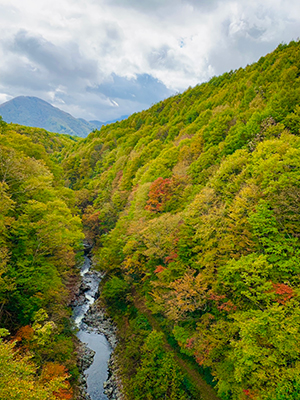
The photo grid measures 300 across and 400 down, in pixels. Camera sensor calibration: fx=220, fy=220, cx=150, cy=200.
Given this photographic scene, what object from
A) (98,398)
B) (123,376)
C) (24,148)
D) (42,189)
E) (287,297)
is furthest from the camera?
(24,148)

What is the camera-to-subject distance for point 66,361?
21.8 metres

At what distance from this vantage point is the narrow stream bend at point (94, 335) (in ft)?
79.0

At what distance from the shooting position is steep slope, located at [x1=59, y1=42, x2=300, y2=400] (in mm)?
15234

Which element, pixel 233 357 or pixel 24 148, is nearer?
pixel 233 357

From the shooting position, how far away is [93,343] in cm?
3006

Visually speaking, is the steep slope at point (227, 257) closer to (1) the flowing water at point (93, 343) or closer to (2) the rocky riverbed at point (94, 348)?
(2) the rocky riverbed at point (94, 348)

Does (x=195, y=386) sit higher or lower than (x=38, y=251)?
lower

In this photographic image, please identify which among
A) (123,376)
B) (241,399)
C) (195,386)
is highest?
(241,399)

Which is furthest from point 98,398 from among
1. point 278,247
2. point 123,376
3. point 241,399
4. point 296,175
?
point 296,175

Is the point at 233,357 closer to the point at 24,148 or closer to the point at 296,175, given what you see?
the point at 296,175

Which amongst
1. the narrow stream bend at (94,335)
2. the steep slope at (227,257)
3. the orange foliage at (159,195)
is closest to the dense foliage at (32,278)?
the narrow stream bend at (94,335)

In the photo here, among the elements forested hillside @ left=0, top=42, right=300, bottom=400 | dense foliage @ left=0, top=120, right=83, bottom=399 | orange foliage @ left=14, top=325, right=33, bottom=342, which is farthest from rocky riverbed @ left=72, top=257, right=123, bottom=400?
orange foliage @ left=14, top=325, right=33, bottom=342

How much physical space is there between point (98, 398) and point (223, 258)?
19242 millimetres

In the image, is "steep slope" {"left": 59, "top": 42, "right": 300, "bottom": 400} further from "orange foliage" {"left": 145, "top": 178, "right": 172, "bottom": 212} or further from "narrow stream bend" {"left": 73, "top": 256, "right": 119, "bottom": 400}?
"narrow stream bend" {"left": 73, "top": 256, "right": 119, "bottom": 400}
